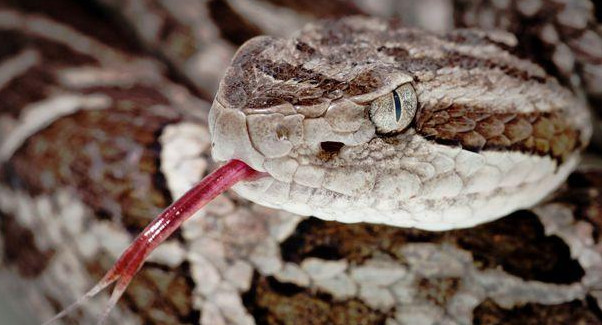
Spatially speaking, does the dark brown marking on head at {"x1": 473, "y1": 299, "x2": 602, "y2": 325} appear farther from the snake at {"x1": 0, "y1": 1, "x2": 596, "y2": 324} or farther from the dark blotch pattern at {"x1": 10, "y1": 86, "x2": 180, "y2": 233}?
the dark blotch pattern at {"x1": 10, "y1": 86, "x2": 180, "y2": 233}

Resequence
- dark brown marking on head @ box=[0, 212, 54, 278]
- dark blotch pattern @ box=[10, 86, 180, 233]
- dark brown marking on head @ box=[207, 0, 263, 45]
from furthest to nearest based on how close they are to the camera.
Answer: dark brown marking on head @ box=[207, 0, 263, 45] < dark brown marking on head @ box=[0, 212, 54, 278] < dark blotch pattern @ box=[10, 86, 180, 233]

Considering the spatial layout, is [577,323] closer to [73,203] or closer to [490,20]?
[490,20]

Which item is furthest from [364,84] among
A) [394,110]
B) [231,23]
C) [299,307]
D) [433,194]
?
[231,23]

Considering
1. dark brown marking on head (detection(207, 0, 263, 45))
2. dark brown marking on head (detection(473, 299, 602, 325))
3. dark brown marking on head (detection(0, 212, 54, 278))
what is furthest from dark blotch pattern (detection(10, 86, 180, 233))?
dark brown marking on head (detection(473, 299, 602, 325))

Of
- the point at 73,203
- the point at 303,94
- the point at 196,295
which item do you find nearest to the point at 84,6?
the point at 73,203

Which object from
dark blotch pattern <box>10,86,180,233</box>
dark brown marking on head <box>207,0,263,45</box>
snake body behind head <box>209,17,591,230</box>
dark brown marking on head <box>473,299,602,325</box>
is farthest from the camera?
dark brown marking on head <box>207,0,263,45</box>

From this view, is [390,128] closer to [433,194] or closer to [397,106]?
[397,106]

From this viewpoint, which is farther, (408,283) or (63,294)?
(63,294)
